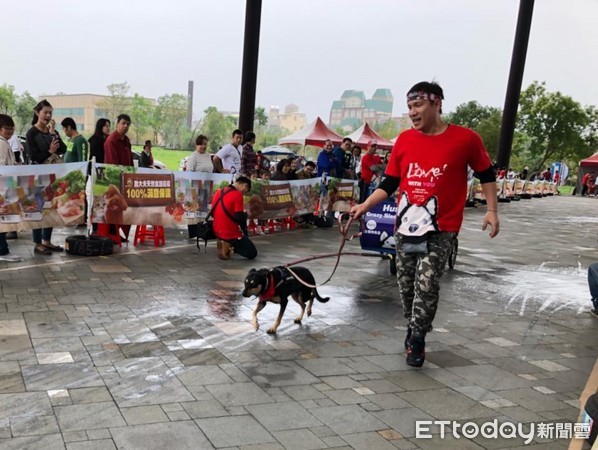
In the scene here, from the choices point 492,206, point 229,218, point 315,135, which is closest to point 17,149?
point 229,218

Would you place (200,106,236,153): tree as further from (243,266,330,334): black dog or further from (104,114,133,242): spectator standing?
(243,266,330,334): black dog

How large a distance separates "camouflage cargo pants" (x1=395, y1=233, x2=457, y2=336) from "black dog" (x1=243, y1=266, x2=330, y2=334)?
108 cm

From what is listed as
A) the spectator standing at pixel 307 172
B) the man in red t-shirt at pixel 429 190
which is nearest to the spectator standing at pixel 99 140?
the spectator standing at pixel 307 172

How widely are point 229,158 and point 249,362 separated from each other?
22.4 ft

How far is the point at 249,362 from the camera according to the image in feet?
13.8

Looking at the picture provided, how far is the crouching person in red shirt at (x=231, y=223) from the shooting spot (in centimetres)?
810

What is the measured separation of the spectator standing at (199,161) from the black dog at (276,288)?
4.93 metres

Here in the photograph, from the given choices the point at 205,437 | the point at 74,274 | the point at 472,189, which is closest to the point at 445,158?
the point at 205,437

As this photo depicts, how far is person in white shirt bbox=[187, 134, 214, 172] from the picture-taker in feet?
32.3

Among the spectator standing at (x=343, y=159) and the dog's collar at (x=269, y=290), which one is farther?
the spectator standing at (x=343, y=159)

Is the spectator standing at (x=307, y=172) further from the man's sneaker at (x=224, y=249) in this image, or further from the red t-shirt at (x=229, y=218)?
the man's sneaker at (x=224, y=249)

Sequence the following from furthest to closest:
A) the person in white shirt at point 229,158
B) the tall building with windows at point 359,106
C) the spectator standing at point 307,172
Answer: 1. the tall building with windows at point 359,106
2. the spectator standing at point 307,172
3. the person in white shirt at point 229,158

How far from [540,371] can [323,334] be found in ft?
5.78

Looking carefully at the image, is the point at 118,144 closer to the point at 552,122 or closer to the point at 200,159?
the point at 200,159
